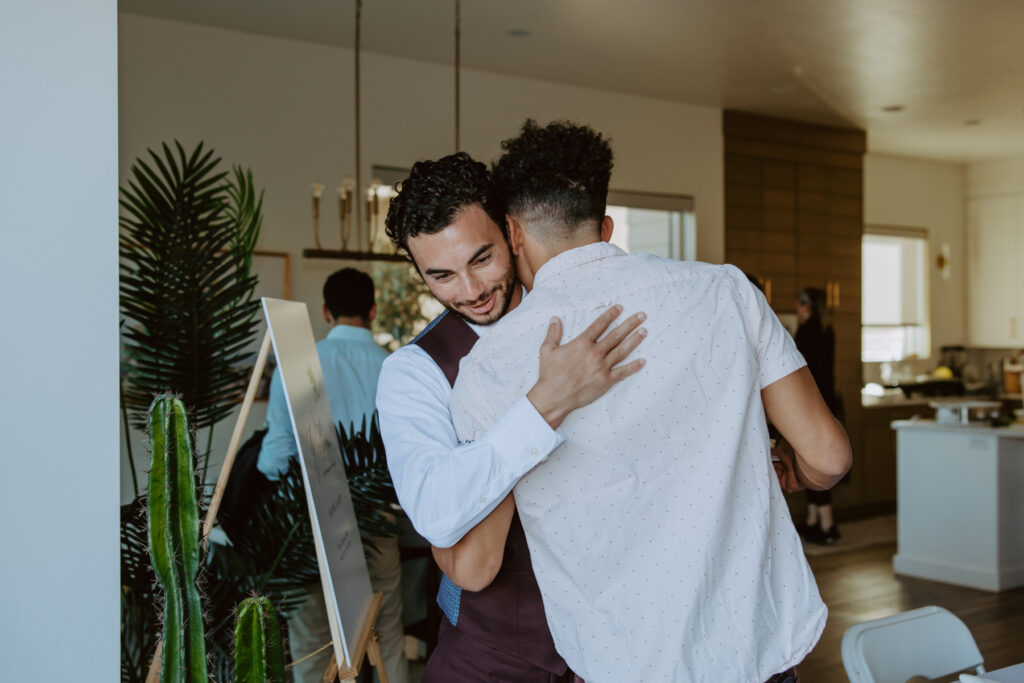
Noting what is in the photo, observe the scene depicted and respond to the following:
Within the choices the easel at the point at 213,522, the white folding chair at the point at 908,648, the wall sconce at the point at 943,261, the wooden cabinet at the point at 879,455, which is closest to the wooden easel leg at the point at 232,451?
the easel at the point at 213,522

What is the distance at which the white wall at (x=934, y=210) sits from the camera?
28.9ft

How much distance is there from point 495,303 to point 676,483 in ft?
1.63

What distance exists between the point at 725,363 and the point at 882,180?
27.2 ft

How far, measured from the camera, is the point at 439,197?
1606mm

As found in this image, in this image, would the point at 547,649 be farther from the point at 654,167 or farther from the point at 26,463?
the point at 654,167

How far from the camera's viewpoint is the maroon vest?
5.20 ft

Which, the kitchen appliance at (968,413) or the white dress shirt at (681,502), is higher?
the white dress shirt at (681,502)

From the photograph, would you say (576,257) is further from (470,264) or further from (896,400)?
(896,400)

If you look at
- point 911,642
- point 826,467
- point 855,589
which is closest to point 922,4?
point 855,589

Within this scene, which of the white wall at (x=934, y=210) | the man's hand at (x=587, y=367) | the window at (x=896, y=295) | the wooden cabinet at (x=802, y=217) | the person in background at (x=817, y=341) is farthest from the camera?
the window at (x=896, y=295)

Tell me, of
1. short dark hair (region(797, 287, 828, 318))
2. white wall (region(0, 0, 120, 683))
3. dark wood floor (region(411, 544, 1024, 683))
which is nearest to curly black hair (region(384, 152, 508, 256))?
white wall (region(0, 0, 120, 683))

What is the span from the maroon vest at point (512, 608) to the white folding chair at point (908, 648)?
694 mm

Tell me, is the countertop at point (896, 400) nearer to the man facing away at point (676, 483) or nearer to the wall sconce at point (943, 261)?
the wall sconce at point (943, 261)

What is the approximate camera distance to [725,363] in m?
1.30
